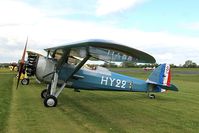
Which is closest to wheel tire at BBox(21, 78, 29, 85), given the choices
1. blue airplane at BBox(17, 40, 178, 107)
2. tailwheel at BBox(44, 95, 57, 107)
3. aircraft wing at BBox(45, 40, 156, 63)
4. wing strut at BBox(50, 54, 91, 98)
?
blue airplane at BBox(17, 40, 178, 107)

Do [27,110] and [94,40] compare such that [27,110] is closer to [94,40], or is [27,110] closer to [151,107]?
[94,40]

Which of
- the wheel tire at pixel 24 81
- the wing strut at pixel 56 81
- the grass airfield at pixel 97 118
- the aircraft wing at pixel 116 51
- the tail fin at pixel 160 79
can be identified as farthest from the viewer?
the wheel tire at pixel 24 81

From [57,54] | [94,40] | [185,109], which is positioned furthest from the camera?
[57,54]

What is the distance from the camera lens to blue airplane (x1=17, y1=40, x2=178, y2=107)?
1055cm

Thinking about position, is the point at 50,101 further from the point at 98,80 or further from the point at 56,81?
the point at 98,80

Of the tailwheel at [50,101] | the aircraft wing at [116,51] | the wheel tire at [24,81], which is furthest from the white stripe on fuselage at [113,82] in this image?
the wheel tire at [24,81]

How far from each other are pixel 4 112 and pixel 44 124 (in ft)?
6.73

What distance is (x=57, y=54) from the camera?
13180 mm

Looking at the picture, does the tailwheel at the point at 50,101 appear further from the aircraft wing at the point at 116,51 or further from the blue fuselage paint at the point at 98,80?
the aircraft wing at the point at 116,51

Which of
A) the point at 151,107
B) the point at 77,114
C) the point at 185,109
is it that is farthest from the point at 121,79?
the point at 77,114

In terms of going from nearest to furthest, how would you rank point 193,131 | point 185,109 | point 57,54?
point 193,131 → point 185,109 → point 57,54

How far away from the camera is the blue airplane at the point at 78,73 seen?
416 inches

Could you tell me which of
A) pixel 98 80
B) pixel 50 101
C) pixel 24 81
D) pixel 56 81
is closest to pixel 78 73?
pixel 98 80

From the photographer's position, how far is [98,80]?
13367 millimetres
